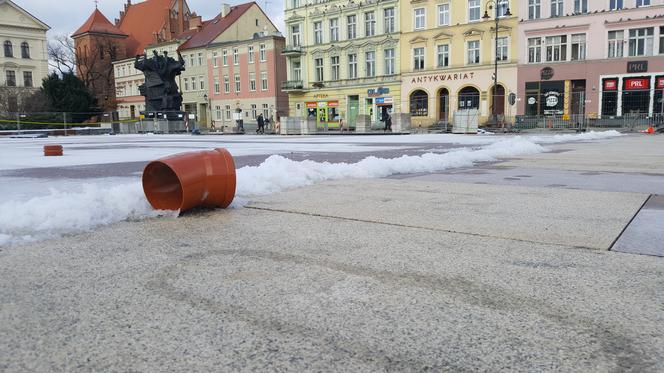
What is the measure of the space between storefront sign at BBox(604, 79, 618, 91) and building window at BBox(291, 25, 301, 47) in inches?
1121

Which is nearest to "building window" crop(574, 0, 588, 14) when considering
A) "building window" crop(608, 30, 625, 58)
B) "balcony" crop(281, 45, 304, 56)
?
"building window" crop(608, 30, 625, 58)

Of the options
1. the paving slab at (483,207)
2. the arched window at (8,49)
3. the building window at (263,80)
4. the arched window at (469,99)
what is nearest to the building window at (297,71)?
the building window at (263,80)

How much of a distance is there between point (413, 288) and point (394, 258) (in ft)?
1.87

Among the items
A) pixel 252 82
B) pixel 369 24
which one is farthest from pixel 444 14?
A: pixel 252 82

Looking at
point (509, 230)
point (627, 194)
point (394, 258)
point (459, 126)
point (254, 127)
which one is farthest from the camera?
point (254, 127)

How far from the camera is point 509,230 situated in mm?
3885

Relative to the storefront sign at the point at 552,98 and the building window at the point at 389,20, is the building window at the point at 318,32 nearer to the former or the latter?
the building window at the point at 389,20

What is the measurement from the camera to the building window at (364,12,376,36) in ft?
156

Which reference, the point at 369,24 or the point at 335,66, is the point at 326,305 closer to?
the point at 369,24

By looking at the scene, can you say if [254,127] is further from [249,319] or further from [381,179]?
[249,319]

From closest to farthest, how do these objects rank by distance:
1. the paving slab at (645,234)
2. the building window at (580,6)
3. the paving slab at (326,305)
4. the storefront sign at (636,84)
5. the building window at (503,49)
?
the paving slab at (326,305)
the paving slab at (645,234)
the storefront sign at (636,84)
the building window at (580,6)
the building window at (503,49)

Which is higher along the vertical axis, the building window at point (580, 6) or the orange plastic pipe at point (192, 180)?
the building window at point (580, 6)

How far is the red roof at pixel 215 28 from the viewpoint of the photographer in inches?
2589

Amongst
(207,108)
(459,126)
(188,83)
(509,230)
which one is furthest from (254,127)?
(509,230)
